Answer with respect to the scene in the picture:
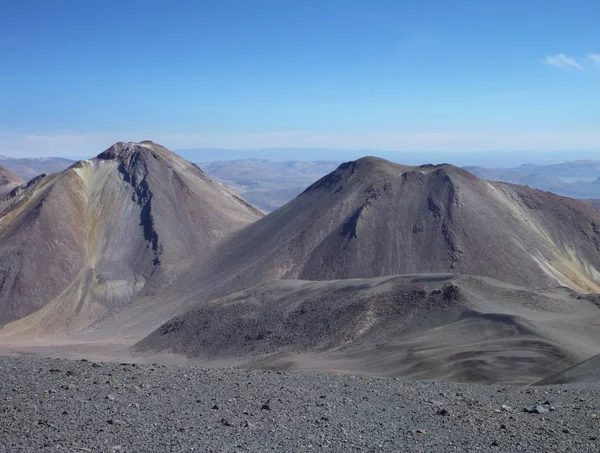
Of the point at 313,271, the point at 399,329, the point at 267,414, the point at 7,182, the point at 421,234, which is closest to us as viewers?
the point at 267,414

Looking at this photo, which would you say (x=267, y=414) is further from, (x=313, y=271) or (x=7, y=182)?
(x=7, y=182)

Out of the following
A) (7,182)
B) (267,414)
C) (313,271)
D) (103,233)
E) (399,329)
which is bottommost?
(313,271)

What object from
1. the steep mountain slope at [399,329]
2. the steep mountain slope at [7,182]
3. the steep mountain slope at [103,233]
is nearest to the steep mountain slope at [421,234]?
the steep mountain slope at [103,233]

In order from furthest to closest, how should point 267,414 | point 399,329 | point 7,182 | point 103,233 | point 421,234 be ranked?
point 7,182
point 103,233
point 421,234
point 399,329
point 267,414

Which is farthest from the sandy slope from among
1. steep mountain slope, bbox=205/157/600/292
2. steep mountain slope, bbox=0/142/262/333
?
steep mountain slope, bbox=205/157/600/292

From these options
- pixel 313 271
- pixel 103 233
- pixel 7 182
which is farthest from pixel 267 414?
pixel 7 182

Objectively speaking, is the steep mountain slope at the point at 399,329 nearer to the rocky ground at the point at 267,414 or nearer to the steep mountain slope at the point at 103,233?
the rocky ground at the point at 267,414

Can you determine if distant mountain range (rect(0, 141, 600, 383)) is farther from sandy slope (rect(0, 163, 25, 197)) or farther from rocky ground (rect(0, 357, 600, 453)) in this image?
sandy slope (rect(0, 163, 25, 197))
